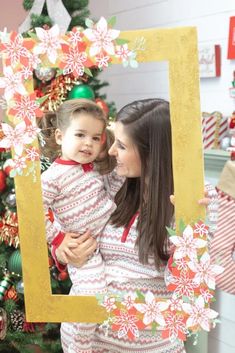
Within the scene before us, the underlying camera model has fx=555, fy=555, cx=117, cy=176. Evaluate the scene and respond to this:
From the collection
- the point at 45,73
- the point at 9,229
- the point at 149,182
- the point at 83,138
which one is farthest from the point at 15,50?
the point at 9,229

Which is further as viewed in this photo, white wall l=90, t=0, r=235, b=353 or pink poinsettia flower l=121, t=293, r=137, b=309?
white wall l=90, t=0, r=235, b=353

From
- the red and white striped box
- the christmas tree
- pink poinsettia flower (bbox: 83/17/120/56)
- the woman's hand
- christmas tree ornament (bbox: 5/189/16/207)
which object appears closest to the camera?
pink poinsettia flower (bbox: 83/17/120/56)

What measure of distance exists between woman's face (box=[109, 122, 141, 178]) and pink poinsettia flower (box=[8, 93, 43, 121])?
173 millimetres

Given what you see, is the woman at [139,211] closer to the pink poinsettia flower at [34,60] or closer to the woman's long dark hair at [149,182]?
the woman's long dark hair at [149,182]

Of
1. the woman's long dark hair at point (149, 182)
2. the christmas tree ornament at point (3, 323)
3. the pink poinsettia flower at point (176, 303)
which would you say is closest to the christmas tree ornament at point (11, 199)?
the christmas tree ornament at point (3, 323)

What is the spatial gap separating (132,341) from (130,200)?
0.33 meters

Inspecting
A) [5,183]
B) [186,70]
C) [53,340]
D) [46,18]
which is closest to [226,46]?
[46,18]

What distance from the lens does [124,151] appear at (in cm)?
118

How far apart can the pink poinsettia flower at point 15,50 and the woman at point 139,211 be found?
0.77 feet

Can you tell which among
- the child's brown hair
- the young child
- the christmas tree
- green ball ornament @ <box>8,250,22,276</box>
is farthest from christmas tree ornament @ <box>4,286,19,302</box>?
the child's brown hair

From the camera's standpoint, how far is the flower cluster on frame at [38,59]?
112cm

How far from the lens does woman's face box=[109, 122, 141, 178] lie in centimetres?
117

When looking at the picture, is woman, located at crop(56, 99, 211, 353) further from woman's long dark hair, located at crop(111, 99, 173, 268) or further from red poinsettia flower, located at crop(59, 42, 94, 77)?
red poinsettia flower, located at crop(59, 42, 94, 77)

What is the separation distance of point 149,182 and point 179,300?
256mm
